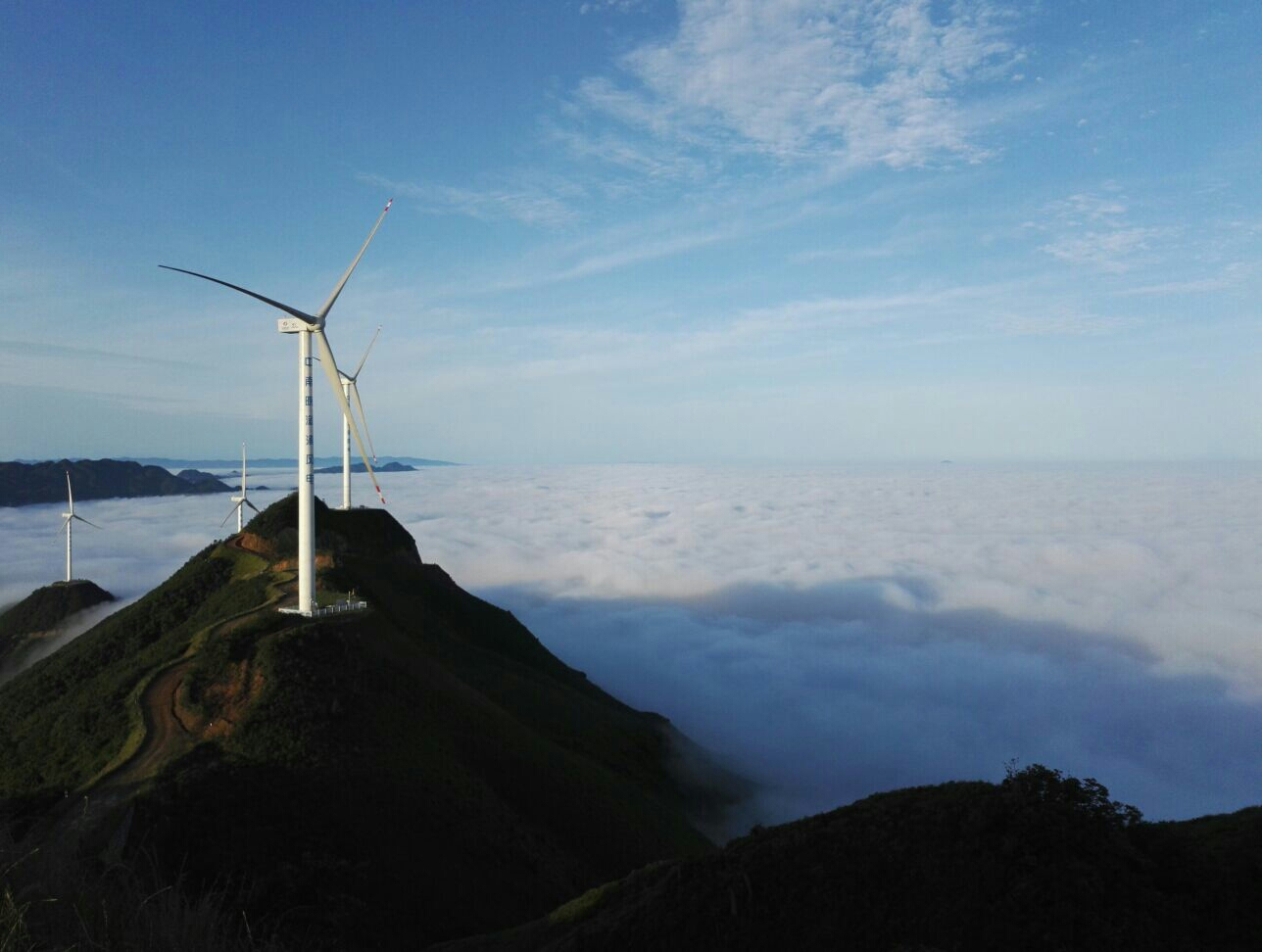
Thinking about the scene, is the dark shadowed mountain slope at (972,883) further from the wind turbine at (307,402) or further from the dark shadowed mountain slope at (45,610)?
the dark shadowed mountain slope at (45,610)

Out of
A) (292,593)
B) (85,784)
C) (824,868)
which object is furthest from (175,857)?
(292,593)

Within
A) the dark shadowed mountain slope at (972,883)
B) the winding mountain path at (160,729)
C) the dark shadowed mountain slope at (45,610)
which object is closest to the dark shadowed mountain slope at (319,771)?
the winding mountain path at (160,729)

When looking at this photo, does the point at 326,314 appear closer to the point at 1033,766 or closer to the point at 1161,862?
the point at 1033,766

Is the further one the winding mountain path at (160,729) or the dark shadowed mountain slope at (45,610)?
the dark shadowed mountain slope at (45,610)

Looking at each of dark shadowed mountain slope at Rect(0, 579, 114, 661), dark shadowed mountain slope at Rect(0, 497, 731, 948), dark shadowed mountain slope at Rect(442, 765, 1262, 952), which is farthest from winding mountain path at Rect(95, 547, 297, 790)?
dark shadowed mountain slope at Rect(0, 579, 114, 661)

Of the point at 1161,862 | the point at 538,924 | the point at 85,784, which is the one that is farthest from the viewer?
the point at 85,784

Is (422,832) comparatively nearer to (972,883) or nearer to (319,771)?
(319,771)
